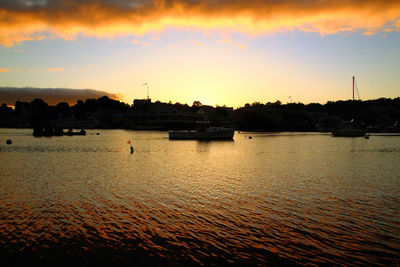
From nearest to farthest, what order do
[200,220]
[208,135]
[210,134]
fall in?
[200,220]
[210,134]
[208,135]

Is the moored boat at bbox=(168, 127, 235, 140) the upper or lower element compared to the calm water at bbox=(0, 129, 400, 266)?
upper

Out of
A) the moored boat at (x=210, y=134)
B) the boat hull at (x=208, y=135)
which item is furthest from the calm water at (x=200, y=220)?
the boat hull at (x=208, y=135)

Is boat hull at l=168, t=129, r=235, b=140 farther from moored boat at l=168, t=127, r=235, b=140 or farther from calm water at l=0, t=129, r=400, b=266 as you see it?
calm water at l=0, t=129, r=400, b=266

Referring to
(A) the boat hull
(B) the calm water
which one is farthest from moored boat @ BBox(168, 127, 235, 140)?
(B) the calm water

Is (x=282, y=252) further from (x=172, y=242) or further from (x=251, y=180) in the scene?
(x=251, y=180)

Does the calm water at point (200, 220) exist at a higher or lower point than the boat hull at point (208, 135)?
lower

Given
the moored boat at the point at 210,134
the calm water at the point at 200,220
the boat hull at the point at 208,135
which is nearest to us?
the calm water at the point at 200,220

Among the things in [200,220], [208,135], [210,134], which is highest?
[210,134]

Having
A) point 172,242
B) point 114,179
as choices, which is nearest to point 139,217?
point 172,242

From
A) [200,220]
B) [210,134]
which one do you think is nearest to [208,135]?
[210,134]

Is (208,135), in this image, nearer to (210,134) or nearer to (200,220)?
(210,134)

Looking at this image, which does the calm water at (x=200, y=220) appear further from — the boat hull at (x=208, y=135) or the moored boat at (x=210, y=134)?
the boat hull at (x=208, y=135)

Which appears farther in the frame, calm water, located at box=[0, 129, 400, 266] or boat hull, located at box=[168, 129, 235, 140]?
boat hull, located at box=[168, 129, 235, 140]

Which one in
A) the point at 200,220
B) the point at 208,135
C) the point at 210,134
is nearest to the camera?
the point at 200,220
